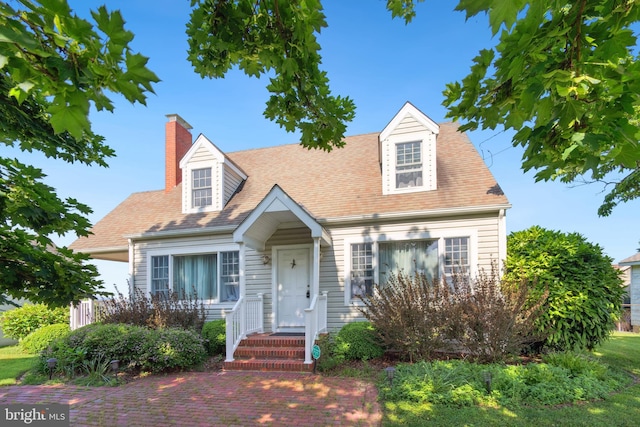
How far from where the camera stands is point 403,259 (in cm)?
980

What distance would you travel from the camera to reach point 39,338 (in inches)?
449

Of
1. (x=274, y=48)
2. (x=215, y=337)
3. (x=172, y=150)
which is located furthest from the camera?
(x=172, y=150)

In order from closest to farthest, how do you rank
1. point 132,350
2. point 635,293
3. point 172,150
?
point 132,350
point 172,150
point 635,293

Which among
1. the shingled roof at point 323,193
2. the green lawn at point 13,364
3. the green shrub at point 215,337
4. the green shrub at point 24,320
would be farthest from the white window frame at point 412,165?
the green shrub at point 24,320

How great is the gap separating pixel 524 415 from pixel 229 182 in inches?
405

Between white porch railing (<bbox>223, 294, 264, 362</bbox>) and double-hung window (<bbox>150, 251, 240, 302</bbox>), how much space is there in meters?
1.08

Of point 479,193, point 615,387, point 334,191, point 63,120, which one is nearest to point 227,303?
point 334,191

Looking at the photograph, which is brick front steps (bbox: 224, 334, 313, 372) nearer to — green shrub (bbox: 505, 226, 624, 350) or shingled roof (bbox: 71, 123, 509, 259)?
shingled roof (bbox: 71, 123, 509, 259)

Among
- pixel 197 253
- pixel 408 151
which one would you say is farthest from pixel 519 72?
pixel 197 253

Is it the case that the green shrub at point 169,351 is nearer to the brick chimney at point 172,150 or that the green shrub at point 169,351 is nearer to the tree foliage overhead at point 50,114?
the tree foliage overhead at point 50,114

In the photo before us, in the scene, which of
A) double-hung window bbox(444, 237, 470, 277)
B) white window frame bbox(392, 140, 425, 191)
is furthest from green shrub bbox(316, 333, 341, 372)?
white window frame bbox(392, 140, 425, 191)

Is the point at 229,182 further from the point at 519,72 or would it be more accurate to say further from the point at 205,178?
the point at 519,72

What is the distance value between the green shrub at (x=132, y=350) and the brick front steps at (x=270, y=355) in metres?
0.99

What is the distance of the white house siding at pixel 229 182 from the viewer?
12070mm
